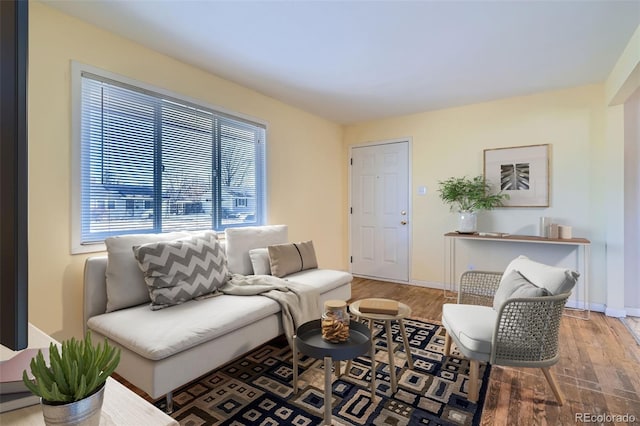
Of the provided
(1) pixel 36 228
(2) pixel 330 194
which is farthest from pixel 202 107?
(2) pixel 330 194

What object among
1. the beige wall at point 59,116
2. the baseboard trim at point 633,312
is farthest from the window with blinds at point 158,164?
→ the baseboard trim at point 633,312

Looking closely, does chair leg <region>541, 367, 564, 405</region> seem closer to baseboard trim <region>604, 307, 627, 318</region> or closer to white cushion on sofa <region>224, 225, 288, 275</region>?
baseboard trim <region>604, 307, 627, 318</region>

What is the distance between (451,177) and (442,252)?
1.01 metres

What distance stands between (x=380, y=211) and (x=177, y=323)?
3476mm

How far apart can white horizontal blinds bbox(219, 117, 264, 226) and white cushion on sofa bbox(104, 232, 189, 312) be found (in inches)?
45.2

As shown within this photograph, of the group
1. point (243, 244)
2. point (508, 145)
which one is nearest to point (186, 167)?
point (243, 244)

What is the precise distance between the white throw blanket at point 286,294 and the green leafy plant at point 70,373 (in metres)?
1.80

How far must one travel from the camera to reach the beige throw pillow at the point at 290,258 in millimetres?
2988

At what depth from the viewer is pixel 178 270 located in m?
2.17

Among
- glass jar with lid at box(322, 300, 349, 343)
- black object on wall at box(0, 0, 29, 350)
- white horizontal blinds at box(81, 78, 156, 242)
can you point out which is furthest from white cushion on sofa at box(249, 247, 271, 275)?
black object on wall at box(0, 0, 29, 350)

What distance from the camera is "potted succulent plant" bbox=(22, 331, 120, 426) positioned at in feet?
1.79

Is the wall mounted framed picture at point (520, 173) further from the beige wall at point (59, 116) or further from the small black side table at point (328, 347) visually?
the beige wall at point (59, 116)

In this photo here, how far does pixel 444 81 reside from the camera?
3.30m

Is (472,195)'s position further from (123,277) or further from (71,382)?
(71,382)
